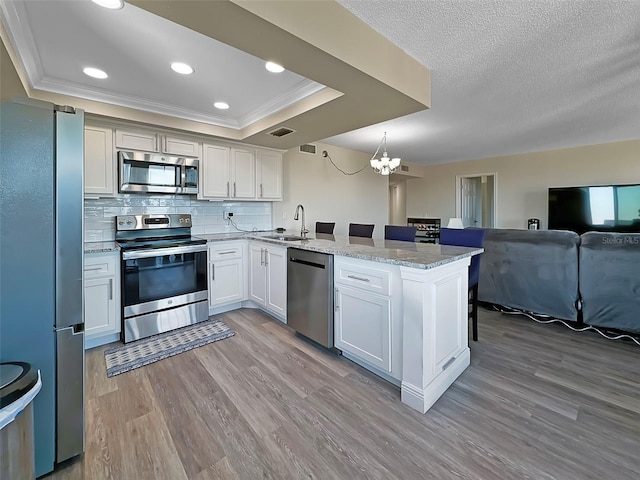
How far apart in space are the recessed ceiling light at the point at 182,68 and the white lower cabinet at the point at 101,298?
5.74 feet

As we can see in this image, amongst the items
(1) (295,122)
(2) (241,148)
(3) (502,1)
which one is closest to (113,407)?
(1) (295,122)

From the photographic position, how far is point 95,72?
93.6 inches

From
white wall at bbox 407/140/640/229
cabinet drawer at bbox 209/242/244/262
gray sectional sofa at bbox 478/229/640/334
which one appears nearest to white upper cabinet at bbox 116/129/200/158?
cabinet drawer at bbox 209/242/244/262

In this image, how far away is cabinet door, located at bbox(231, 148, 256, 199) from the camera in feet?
12.4

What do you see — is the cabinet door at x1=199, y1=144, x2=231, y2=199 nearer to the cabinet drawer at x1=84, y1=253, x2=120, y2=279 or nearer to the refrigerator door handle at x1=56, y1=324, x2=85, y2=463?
the cabinet drawer at x1=84, y1=253, x2=120, y2=279

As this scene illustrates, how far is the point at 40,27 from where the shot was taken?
5.95ft

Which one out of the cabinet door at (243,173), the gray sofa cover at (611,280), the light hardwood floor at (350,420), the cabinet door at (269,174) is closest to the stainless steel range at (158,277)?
the light hardwood floor at (350,420)

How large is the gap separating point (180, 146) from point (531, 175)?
6.63 meters

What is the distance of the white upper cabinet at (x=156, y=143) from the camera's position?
302cm

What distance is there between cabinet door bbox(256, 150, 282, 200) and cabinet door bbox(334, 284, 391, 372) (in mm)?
2284

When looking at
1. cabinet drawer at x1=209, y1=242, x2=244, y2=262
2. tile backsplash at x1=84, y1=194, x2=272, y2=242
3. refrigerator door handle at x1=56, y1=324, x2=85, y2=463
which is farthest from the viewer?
cabinet drawer at x1=209, y1=242, x2=244, y2=262

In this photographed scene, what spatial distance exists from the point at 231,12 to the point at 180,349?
258cm

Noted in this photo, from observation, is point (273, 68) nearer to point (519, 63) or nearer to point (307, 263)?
point (307, 263)

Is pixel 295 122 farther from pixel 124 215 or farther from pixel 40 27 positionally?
pixel 124 215
